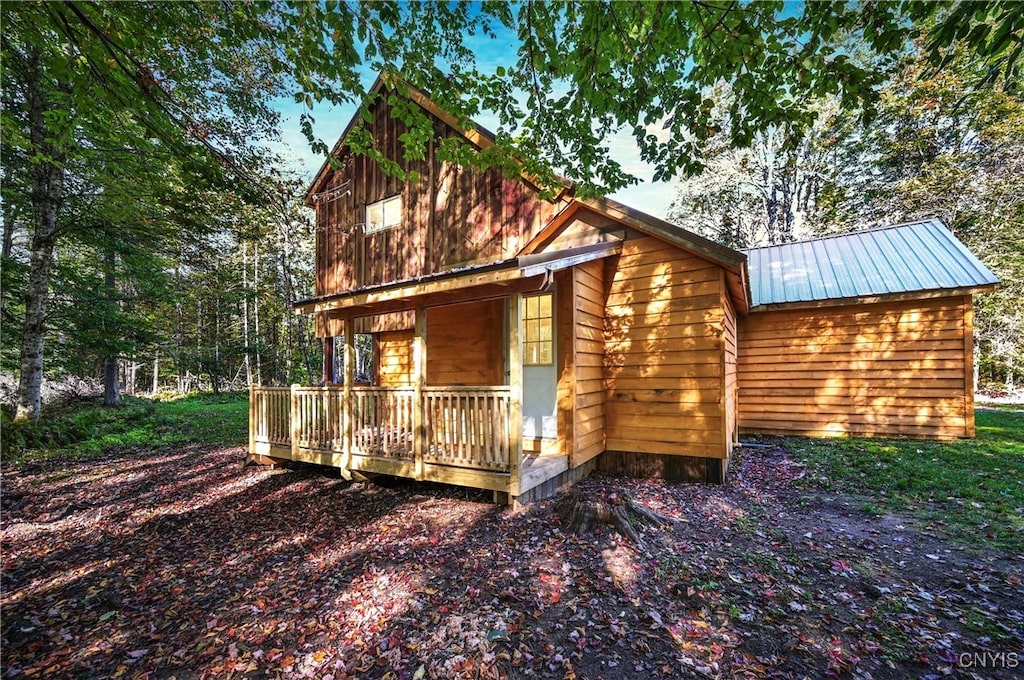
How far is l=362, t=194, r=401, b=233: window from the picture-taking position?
345 inches

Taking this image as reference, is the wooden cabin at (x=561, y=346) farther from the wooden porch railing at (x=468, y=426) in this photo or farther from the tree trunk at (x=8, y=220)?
the tree trunk at (x=8, y=220)

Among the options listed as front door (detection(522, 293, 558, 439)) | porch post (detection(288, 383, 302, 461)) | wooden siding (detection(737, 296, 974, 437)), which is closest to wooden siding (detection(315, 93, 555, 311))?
front door (detection(522, 293, 558, 439))

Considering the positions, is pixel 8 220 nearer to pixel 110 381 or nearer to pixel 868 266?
pixel 110 381

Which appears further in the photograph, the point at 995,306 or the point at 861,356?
the point at 995,306

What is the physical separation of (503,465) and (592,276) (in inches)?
128

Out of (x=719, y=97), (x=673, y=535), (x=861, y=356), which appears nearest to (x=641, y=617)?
(x=673, y=535)

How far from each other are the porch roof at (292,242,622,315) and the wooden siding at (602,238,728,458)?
0.69 m

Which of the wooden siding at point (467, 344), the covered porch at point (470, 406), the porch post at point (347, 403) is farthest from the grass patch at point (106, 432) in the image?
the wooden siding at point (467, 344)

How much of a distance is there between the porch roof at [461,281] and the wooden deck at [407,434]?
126cm

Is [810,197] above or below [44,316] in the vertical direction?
above

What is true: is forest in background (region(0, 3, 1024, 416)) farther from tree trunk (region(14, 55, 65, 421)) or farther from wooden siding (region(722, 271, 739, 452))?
wooden siding (region(722, 271, 739, 452))

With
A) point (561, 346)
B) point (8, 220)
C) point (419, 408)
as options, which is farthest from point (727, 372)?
point (8, 220)

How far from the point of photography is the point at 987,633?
2785 millimetres

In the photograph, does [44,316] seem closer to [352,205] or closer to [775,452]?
[352,205]
